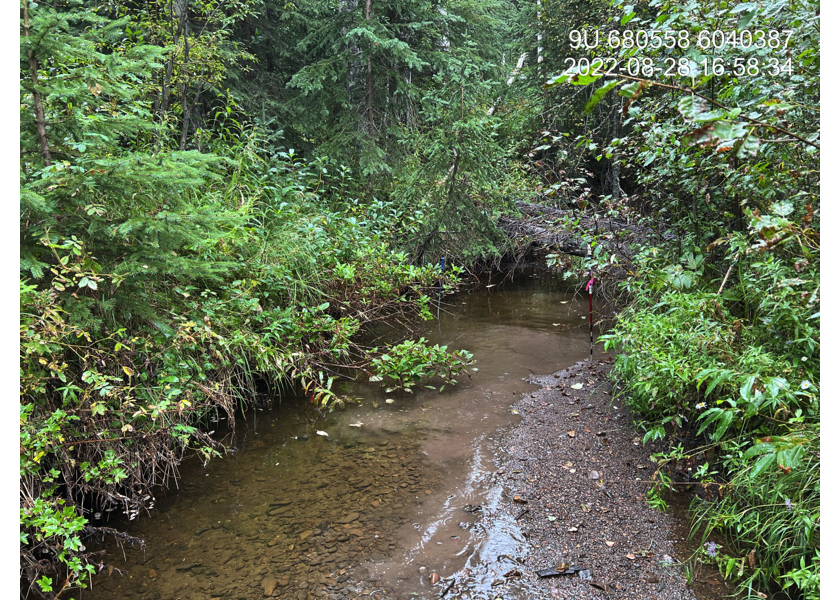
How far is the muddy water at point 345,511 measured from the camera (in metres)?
3.19

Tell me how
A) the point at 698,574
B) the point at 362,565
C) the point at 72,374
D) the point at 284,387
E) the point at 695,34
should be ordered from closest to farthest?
the point at 698,574, the point at 362,565, the point at 72,374, the point at 695,34, the point at 284,387

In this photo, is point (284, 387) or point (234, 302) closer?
point (234, 302)

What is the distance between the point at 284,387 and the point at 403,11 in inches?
316

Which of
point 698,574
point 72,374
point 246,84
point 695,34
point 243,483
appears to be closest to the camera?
point 698,574

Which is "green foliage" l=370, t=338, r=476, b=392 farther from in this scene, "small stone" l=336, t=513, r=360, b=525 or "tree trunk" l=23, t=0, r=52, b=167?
"tree trunk" l=23, t=0, r=52, b=167

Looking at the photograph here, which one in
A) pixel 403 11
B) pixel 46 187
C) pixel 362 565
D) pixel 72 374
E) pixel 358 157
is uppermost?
pixel 403 11

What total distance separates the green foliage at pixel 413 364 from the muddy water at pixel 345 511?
21 centimetres

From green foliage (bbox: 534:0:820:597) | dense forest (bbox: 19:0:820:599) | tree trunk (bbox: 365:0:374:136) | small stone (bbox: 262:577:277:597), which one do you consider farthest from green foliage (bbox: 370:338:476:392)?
tree trunk (bbox: 365:0:374:136)

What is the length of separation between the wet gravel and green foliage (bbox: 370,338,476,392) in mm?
959

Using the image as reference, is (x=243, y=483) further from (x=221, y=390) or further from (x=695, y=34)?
(x=695, y=34)

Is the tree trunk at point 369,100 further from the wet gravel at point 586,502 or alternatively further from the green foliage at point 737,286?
the wet gravel at point 586,502

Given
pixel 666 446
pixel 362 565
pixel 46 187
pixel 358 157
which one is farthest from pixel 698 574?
pixel 358 157

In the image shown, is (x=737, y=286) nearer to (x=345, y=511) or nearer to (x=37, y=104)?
(x=345, y=511)

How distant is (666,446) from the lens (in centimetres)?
427
